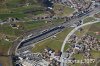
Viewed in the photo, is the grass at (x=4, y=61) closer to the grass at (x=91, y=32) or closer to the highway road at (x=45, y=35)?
the highway road at (x=45, y=35)

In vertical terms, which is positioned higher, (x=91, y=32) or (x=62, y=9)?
(x=62, y=9)

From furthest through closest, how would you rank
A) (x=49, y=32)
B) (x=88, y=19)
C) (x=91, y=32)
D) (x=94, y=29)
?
1. (x=88, y=19)
2. (x=94, y=29)
3. (x=91, y=32)
4. (x=49, y=32)

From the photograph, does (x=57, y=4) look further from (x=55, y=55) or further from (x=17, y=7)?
(x=55, y=55)

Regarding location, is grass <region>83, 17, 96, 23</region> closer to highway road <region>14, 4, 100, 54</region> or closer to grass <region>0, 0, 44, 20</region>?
highway road <region>14, 4, 100, 54</region>

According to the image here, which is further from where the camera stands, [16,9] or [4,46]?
[16,9]

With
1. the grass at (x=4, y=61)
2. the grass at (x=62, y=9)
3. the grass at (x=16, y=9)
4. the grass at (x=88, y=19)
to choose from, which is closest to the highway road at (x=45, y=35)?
the grass at (x=88, y=19)

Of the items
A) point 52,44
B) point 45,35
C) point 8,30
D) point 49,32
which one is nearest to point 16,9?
point 8,30

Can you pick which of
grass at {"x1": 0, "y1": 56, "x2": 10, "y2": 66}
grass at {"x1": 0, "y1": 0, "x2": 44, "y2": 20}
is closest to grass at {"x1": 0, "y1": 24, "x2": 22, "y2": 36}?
grass at {"x1": 0, "y1": 0, "x2": 44, "y2": 20}

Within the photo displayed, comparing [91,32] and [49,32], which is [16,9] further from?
[91,32]

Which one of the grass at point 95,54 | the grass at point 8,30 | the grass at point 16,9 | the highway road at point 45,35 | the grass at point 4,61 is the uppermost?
the grass at point 16,9
